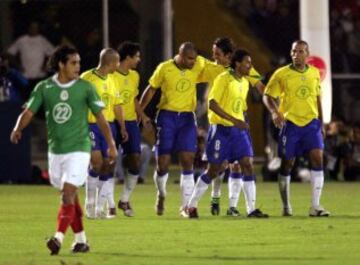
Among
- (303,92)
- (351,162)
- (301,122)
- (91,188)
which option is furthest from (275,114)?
(351,162)

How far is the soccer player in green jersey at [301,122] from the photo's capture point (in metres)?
22.2

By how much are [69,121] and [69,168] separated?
18.5 inches

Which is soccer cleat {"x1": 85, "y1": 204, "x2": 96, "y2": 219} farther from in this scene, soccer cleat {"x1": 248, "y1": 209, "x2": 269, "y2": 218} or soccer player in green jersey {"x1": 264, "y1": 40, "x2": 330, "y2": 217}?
soccer player in green jersey {"x1": 264, "y1": 40, "x2": 330, "y2": 217}

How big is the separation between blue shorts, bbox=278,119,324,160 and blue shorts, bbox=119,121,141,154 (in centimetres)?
203

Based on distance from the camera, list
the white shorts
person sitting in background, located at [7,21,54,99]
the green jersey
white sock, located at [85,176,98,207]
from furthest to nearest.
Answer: person sitting in background, located at [7,21,54,99], white sock, located at [85,176,98,207], the green jersey, the white shorts

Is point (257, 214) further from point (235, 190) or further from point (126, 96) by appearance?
point (126, 96)

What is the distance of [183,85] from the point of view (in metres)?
22.5

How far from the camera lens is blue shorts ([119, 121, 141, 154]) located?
75.7 feet

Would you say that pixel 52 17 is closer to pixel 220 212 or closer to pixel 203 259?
pixel 220 212

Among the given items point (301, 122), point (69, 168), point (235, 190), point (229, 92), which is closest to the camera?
point (69, 168)

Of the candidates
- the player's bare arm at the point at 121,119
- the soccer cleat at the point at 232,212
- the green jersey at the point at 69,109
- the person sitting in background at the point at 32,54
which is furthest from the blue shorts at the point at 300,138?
the person sitting in background at the point at 32,54

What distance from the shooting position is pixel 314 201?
72.8 ft

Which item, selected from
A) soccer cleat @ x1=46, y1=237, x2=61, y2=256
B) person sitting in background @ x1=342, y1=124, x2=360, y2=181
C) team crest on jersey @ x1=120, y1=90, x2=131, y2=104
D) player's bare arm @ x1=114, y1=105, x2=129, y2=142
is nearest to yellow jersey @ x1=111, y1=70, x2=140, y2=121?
team crest on jersey @ x1=120, y1=90, x2=131, y2=104

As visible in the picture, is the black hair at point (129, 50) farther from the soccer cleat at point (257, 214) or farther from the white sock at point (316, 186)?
the white sock at point (316, 186)
